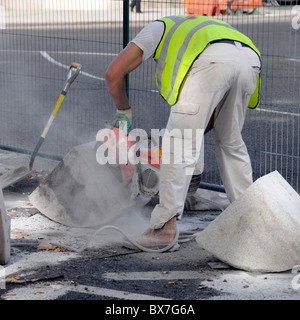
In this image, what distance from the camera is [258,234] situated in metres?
4.32

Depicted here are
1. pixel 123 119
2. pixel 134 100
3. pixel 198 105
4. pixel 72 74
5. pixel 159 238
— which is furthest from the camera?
pixel 134 100

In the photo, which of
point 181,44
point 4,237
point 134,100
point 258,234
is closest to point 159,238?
point 258,234

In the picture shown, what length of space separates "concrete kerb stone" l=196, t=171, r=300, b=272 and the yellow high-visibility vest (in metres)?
0.83

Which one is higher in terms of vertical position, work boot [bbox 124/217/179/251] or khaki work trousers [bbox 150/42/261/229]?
khaki work trousers [bbox 150/42/261/229]

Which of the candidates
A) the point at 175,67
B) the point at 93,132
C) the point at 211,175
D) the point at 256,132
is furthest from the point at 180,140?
the point at 256,132

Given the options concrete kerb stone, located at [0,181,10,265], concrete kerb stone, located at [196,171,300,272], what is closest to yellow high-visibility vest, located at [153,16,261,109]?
concrete kerb stone, located at [196,171,300,272]

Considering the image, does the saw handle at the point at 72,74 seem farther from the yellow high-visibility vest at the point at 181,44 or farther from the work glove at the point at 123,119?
the yellow high-visibility vest at the point at 181,44

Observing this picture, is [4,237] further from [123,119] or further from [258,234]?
[258,234]

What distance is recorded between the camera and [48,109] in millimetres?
9406

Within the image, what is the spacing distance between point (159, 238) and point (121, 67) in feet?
3.85

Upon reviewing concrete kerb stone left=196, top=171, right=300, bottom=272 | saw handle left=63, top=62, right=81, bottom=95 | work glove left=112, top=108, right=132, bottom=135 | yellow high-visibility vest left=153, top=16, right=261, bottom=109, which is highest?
yellow high-visibility vest left=153, top=16, right=261, bottom=109

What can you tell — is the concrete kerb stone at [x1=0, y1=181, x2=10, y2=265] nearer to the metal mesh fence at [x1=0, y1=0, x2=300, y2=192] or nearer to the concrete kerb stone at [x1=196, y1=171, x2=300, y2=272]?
the concrete kerb stone at [x1=196, y1=171, x2=300, y2=272]

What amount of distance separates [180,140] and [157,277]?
0.92 m

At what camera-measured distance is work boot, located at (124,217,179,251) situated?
4785 millimetres
